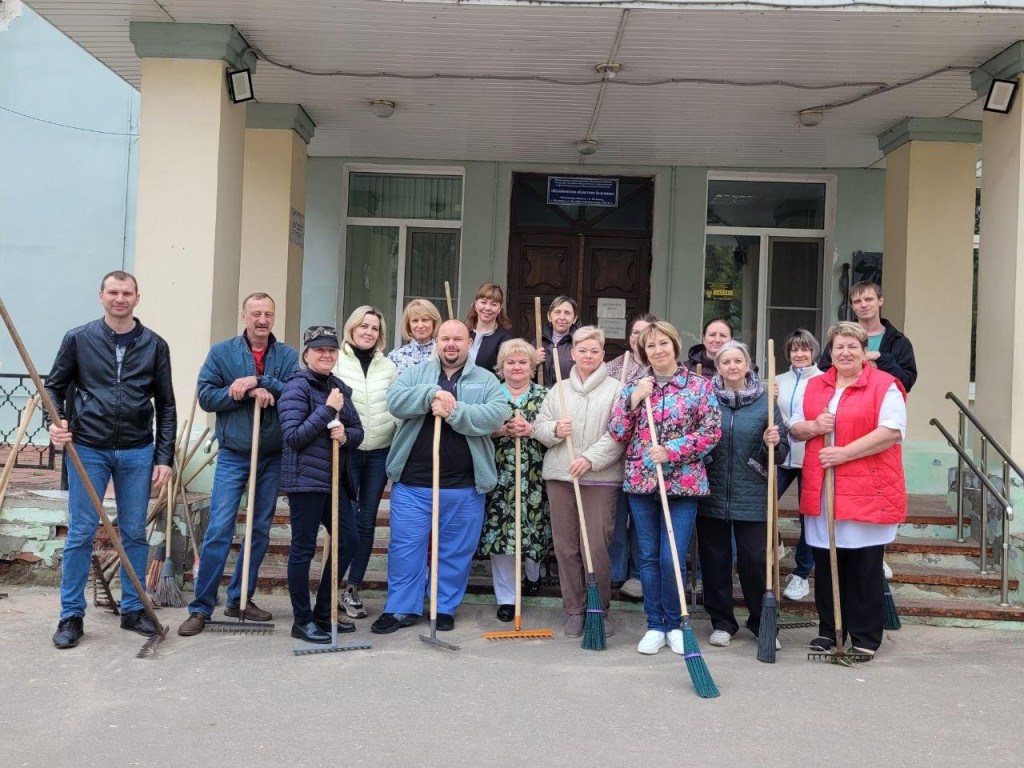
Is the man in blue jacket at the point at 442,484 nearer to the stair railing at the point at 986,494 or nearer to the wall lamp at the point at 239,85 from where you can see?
the wall lamp at the point at 239,85

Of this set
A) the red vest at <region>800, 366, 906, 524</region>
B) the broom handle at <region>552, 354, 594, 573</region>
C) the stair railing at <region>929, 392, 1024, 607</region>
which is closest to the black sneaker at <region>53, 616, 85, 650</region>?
the broom handle at <region>552, 354, 594, 573</region>

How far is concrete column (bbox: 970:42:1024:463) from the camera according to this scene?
5.96 m

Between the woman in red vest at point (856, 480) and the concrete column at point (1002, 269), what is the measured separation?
1.75m

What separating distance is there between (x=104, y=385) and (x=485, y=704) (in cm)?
244

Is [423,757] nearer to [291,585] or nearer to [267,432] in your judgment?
[291,585]

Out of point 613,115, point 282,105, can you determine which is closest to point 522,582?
point 613,115

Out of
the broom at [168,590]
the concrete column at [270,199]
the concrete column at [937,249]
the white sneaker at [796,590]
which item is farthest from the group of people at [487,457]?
the concrete column at [270,199]

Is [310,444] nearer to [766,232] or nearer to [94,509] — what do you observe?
[94,509]

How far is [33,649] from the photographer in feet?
15.2

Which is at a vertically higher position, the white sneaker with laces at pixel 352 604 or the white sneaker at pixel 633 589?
the white sneaker at pixel 633 589

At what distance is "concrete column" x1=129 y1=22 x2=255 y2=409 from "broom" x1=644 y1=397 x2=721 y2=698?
128 inches

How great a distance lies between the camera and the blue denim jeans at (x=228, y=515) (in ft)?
16.2

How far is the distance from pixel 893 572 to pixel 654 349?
2.37 m

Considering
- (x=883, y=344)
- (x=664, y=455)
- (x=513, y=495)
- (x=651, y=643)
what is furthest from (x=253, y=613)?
(x=883, y=344)
